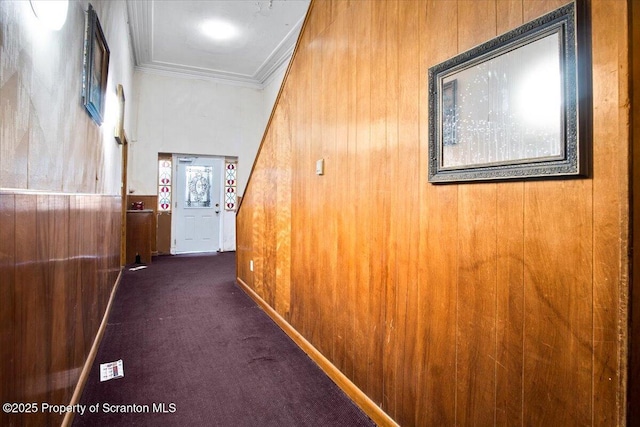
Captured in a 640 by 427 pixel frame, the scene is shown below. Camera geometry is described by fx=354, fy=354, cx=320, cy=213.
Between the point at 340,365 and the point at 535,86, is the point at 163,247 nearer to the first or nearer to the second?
the point at 340,365

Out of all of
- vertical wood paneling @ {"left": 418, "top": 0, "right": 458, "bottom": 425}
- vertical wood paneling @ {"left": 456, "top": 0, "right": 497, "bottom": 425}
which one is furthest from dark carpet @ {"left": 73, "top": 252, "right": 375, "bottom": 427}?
vertical wood paneling @ {"left": 456, "top": 0, "right": 497, "bottom": 425}

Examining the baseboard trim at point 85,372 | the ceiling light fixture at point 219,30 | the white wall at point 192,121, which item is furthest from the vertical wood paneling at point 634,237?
the white wall at point 192,121

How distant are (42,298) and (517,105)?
5.51 ft

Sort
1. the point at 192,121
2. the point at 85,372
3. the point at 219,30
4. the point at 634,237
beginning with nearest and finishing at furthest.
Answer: the point at 634,237 → the point at 85,372 → the point at 219,30 → the point at 192,121

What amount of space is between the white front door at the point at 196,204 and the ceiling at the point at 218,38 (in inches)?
71.3

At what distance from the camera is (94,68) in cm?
238

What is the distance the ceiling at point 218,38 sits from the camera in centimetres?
485

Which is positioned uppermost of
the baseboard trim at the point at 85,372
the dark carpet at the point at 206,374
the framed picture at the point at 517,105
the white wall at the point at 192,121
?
the white wall at the point at 192,121

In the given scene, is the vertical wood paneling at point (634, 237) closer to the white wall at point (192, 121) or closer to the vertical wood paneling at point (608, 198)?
the vertical wood paneling at point (608, 198)

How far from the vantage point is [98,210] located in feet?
8.16

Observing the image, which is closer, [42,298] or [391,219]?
[42,298]

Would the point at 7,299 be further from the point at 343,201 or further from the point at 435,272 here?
the point at 343,201

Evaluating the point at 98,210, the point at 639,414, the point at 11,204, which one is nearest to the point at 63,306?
the point at 11,204

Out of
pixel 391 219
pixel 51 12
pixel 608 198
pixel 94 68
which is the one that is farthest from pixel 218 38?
pixel 608 198
